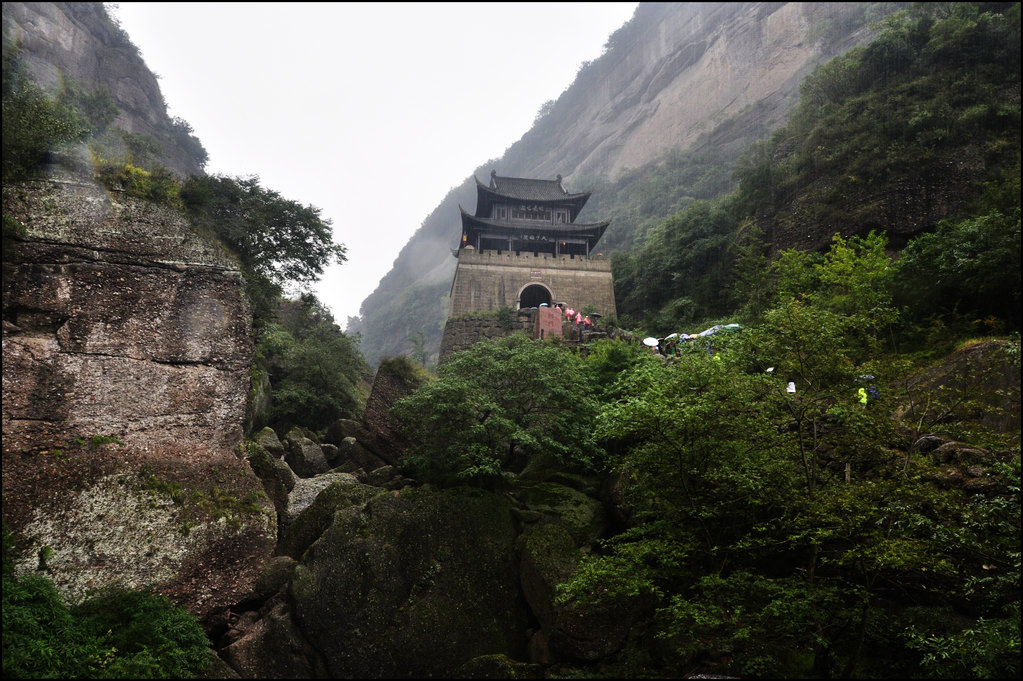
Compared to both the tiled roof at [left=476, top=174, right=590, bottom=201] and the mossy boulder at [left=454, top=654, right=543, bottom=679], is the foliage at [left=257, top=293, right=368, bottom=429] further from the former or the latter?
the tiled roof at [left=476, top=174, right=590, bottom=201]

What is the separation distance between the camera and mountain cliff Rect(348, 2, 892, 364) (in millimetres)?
50000

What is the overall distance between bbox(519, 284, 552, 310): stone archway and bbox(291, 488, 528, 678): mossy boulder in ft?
64.4

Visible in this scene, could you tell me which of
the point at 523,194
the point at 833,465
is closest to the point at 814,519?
the point at 833,465

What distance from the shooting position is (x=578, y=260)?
1163 inches

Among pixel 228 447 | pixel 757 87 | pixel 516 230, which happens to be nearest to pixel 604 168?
pixel 757 87

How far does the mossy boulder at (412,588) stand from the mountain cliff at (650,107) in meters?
40.7

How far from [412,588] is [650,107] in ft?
227

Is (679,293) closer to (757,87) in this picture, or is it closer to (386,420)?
(386,420)

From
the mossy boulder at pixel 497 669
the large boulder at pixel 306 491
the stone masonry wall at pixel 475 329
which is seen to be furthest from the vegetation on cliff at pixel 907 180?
the large boulder at pixel 306 491

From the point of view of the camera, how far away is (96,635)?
7840 mm

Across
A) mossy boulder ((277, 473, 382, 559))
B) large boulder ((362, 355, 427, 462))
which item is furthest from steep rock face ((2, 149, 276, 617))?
large boulder ((362, 355, 427, 462))

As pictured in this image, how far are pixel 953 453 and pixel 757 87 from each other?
57.7 m

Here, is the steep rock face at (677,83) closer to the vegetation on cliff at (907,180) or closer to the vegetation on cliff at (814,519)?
the vegetation on cliff at (907,180)

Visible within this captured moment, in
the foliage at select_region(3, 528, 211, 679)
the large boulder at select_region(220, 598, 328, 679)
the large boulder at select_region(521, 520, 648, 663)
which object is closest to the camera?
the foliage at select_region(3, 528, 211, 679)
